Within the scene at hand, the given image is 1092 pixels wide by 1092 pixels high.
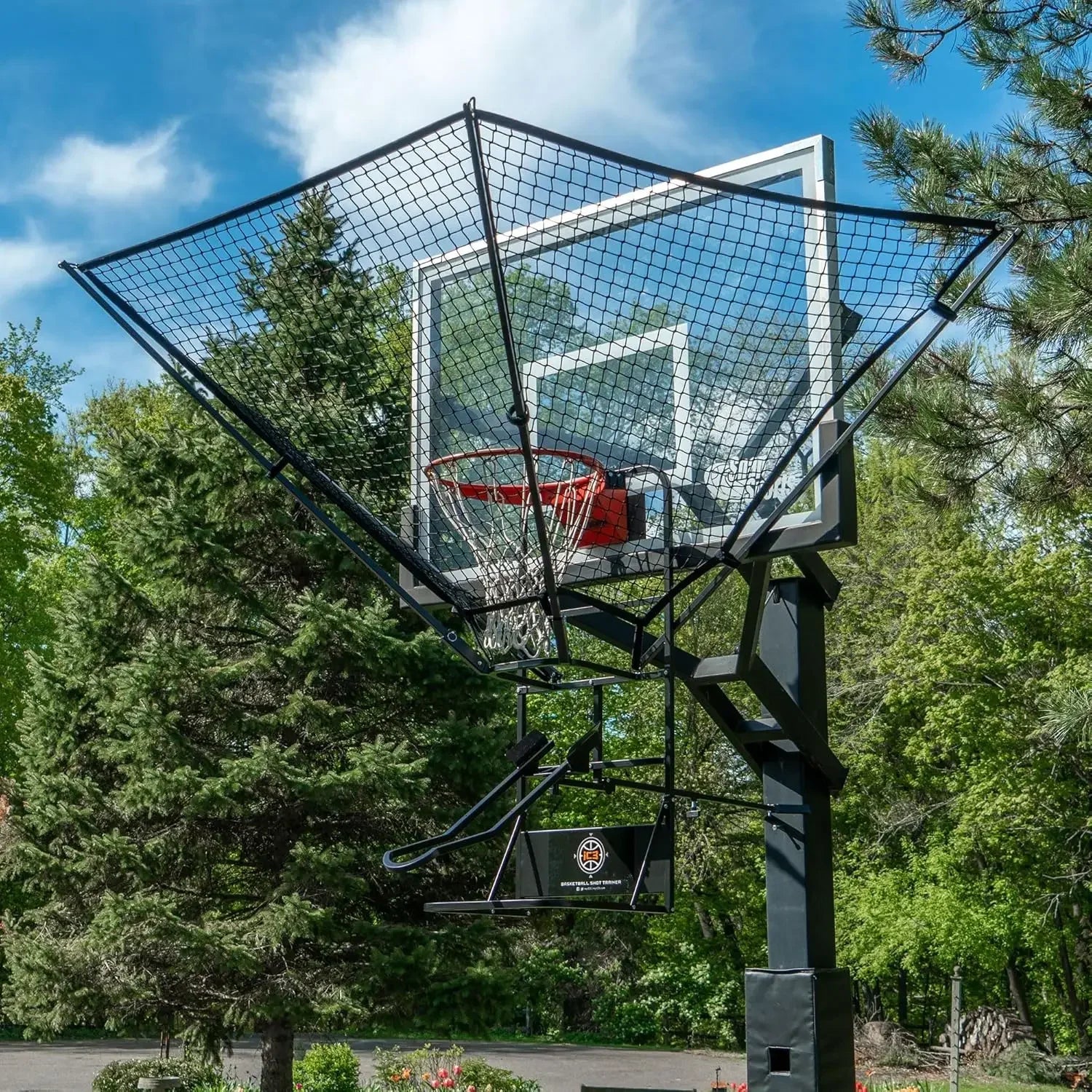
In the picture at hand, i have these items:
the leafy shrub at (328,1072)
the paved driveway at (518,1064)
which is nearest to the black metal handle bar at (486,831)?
the leafy shrub at (328,1072)

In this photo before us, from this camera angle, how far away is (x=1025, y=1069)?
16.8m

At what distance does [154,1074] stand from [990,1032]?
45.3 feet

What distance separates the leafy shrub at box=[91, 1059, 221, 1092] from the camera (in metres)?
11.4

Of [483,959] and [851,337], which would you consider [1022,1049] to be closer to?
[483,959]

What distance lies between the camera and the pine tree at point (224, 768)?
35.4 feet

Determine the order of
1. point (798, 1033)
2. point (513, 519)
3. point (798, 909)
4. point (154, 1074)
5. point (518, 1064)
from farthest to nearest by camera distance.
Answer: point (518, 1064) → point (154, 1074) → point (798, 909) → point (798, 1033) → point (513, 519)

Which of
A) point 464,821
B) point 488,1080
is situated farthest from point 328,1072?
point 464,821

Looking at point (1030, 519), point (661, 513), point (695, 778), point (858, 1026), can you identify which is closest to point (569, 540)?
point (661, 513)

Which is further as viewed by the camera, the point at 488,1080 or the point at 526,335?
the point at 488,1080

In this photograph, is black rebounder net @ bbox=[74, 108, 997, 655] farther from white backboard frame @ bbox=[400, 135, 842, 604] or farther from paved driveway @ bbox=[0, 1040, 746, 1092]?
paved driveway @ bbox=[0, 1040, 746, 1092]

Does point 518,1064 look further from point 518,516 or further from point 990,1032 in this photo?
point 518,516

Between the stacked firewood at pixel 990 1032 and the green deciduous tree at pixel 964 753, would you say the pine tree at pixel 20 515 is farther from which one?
the stacked firewood at pixel 990 1032

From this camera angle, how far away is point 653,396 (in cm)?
482

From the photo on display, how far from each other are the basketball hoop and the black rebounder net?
12 mm
